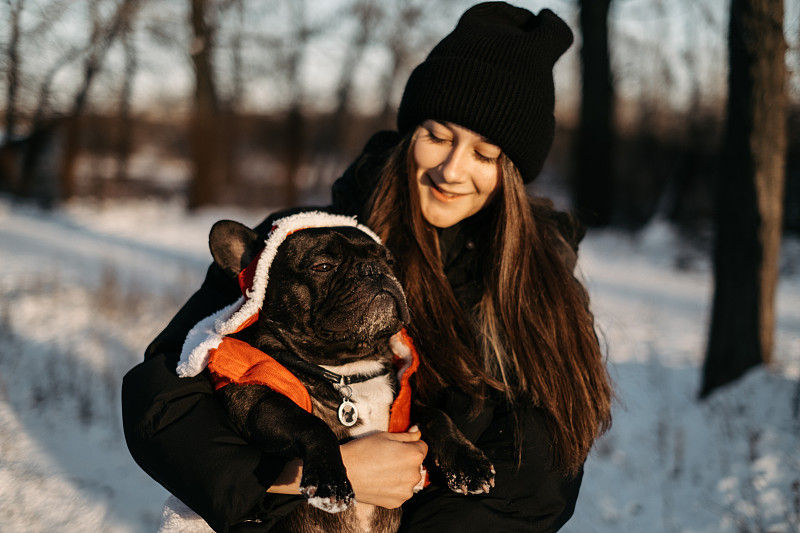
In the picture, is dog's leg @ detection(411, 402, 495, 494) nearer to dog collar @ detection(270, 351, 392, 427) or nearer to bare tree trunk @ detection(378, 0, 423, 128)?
dog collar @ detection(270, 351, 392, 427)

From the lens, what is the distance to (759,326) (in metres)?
5.32

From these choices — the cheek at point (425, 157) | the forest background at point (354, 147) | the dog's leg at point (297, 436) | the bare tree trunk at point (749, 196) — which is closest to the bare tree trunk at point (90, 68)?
the forest background at point (354, 147)

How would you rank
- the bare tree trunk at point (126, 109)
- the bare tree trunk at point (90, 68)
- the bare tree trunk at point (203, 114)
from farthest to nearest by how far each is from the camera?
1. the bare tree trunk at point (203, 114)
2. the bare tree trunk at point (126, 109)
3. the bare tree trunk at point (90, 68)

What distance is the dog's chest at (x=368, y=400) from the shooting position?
7.40ft

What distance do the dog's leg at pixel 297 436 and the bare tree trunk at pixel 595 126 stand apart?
13.1 m

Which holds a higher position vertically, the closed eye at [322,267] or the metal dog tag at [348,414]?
the closed eye at [322,267]

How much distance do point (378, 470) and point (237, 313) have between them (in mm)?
709

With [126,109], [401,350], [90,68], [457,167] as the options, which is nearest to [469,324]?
[401,350]

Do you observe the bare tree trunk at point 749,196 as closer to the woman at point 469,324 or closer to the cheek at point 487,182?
the woman at point 469,324

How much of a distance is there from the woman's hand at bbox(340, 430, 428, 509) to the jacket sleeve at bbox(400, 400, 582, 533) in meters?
0.14

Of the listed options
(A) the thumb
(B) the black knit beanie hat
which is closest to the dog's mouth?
(A) the thumb

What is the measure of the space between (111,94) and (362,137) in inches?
521

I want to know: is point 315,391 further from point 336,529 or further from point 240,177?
point 240,177

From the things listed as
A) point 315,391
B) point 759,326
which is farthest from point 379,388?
point 759,326
